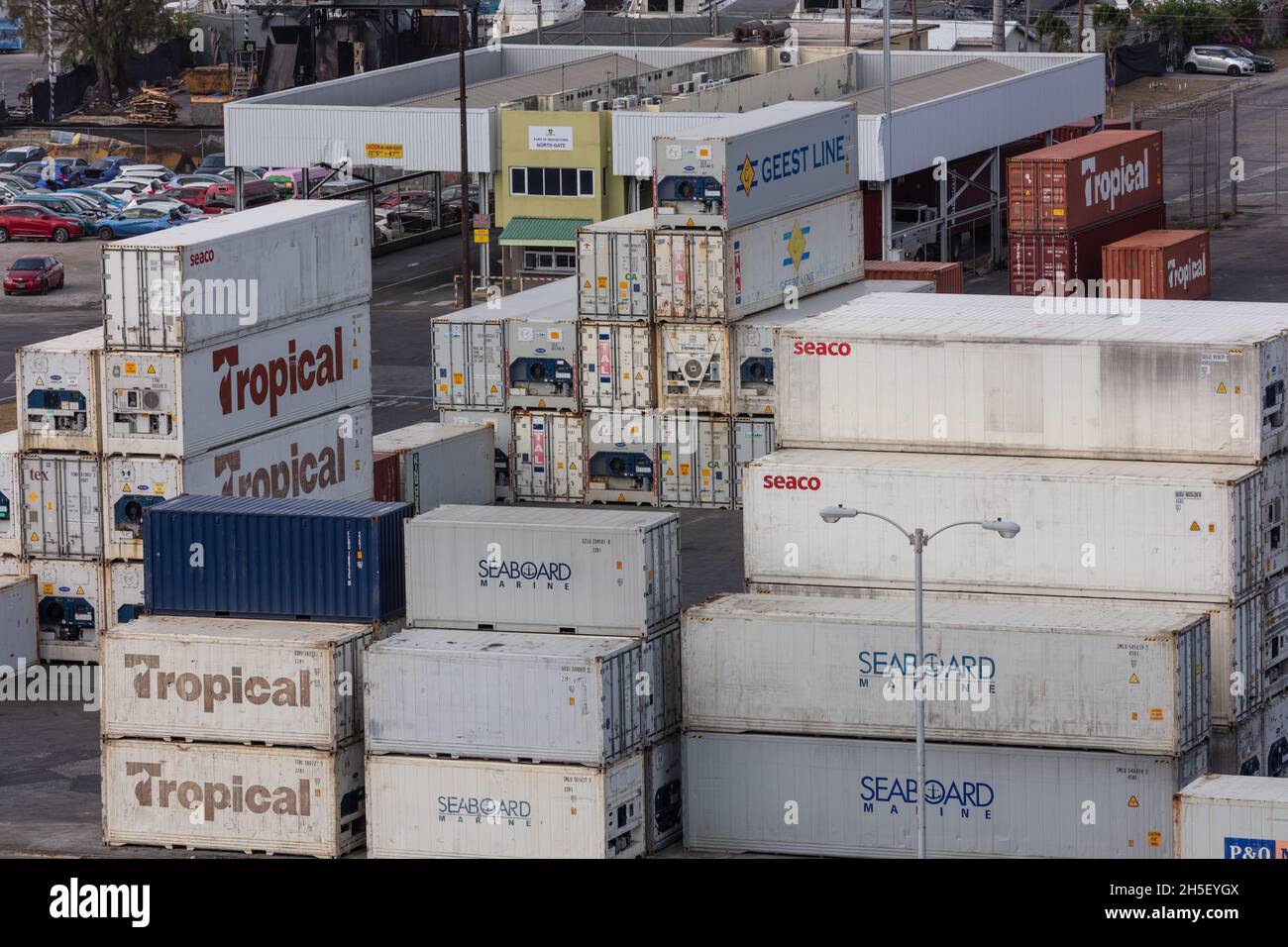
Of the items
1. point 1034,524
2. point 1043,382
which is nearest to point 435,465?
point 1043,382

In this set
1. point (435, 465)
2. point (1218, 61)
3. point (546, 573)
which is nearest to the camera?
point (546, 573)

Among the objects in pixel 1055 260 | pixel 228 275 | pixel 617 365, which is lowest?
pixel 617 365

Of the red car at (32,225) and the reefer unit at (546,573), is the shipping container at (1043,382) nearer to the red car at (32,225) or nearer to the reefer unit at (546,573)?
the reefer unit at (546,573)

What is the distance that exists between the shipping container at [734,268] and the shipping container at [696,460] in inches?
113

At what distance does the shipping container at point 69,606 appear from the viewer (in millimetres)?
47969

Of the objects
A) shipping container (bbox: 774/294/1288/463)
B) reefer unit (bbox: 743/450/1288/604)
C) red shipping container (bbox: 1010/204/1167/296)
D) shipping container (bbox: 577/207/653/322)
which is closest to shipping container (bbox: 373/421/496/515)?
shipping container (bbox: 577/207/653/322)

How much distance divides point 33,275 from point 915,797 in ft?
214

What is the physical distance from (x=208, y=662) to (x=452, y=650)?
4437mm

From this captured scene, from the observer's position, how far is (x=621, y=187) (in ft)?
282

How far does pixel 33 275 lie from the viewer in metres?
92.0

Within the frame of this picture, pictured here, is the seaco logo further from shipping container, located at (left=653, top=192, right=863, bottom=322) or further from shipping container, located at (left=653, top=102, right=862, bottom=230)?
shipping container, located at (left=653, top=102, right=862, bottom=230)

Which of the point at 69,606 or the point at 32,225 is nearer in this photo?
the point at 69,606

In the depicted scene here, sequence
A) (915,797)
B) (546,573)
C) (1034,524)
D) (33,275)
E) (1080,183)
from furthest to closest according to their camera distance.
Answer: (33,275), (1080,183), (1034,524), (546,573), (915,797)

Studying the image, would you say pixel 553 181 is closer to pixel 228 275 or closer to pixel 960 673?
pixel 228 275
